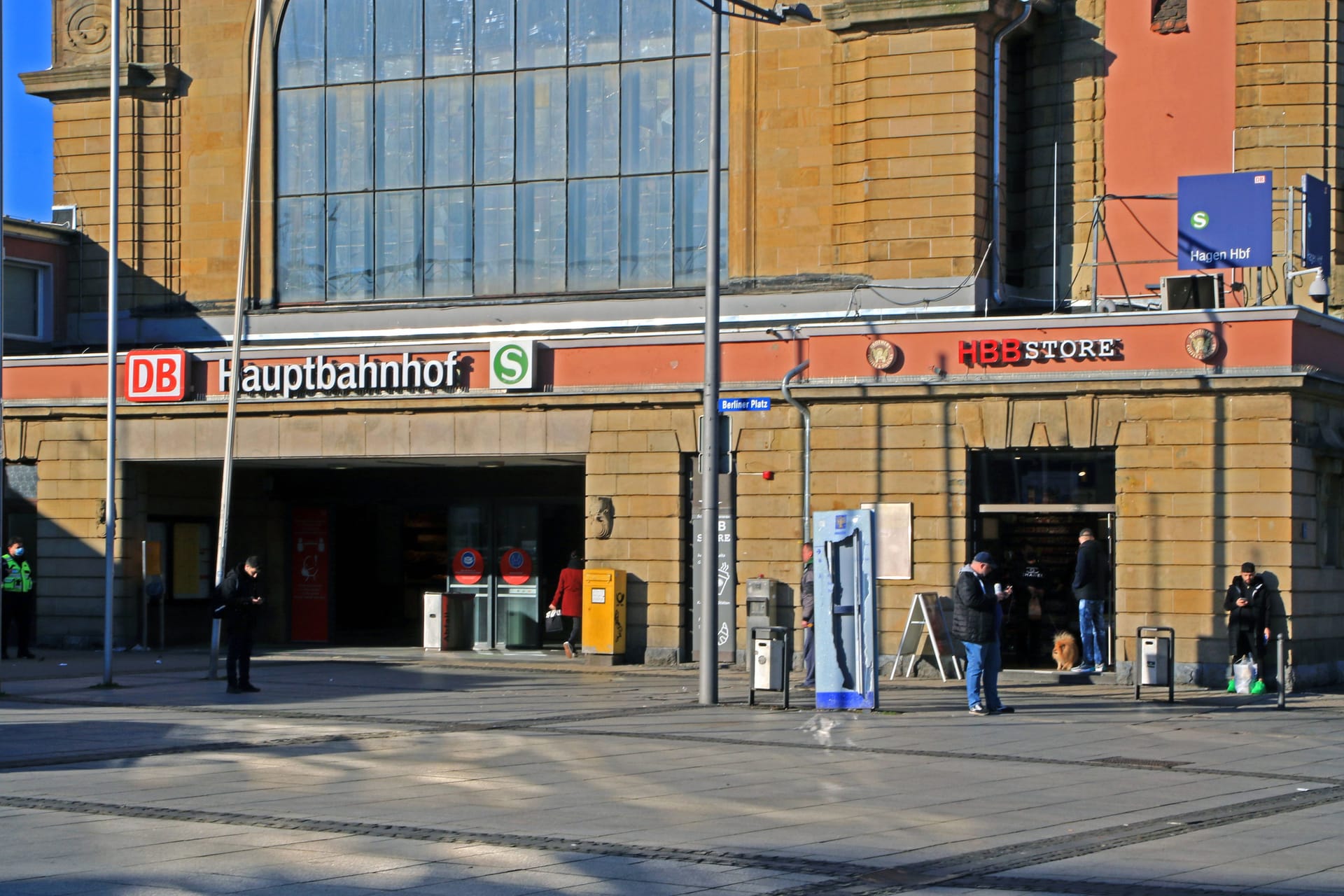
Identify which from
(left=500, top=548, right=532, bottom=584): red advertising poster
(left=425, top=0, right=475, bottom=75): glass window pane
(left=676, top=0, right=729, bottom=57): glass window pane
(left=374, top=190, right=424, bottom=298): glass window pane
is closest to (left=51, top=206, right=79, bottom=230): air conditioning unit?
(left=374, top=190, right=424, bottom=298): glass window pane

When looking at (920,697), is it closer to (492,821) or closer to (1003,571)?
(1003,571)

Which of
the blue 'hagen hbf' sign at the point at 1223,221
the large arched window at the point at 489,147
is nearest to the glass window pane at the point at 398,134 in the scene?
the large arched window at the point at 489,147

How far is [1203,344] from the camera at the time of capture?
23.2m

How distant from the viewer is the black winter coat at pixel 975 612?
19.3 metres

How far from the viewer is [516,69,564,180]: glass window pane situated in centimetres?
3186

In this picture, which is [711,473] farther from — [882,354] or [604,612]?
[604,612]

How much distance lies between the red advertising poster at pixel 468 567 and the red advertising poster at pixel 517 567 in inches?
15.3

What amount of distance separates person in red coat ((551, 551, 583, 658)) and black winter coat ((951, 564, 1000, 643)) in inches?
372

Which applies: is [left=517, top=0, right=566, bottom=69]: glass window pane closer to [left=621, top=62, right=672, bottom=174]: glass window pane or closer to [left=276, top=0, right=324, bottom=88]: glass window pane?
[left=621, top=62, right=672, bottom=174]: glass window pane

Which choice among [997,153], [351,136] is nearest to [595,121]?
[351,136]

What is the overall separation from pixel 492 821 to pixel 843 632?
8361 mm

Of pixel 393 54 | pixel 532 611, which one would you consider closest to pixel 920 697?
pixel 532 611

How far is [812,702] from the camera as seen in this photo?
2064 centimetres

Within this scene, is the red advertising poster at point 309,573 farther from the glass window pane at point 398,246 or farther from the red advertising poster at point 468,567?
the glass window pane at point 398,246
